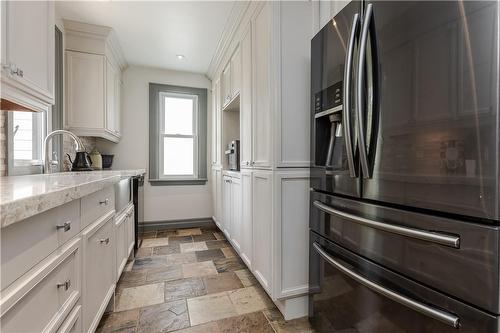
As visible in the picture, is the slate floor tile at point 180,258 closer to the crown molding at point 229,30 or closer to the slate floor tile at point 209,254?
the slate floor tile at point 209,254

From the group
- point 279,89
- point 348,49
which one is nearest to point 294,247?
point 279,89

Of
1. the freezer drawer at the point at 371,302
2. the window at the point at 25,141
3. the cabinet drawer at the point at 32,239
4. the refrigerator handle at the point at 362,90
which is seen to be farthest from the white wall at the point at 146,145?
the refrigerator handle at the point at 362,90

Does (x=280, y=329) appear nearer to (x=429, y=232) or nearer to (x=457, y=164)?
(x=429, y=232)

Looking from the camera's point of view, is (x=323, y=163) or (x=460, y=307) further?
(x=323, y=163)

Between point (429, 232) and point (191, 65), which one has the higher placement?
point (191, 65)

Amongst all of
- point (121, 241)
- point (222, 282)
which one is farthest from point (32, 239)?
point (222, 282)

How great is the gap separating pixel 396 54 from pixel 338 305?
1.16 meters

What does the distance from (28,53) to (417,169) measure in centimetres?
185

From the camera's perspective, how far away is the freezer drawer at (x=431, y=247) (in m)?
0.67

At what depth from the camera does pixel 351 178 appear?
1.11 meters

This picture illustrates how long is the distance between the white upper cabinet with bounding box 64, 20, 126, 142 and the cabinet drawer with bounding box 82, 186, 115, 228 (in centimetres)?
148

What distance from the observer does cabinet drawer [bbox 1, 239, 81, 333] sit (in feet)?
1.95

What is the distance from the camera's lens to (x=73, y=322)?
0.97 m

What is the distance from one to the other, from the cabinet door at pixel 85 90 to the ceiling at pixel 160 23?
15.4 inches
